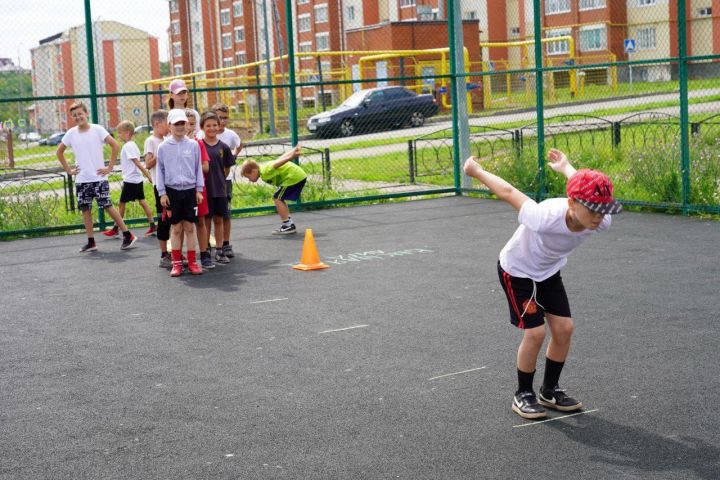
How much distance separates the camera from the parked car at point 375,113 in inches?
907

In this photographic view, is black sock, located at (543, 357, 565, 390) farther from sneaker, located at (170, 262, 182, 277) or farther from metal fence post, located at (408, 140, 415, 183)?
metal fence post, located at (408, 140, 415, 183)

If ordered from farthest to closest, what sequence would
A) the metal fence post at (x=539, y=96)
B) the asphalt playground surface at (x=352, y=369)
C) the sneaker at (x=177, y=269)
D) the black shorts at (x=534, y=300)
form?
1. the metal fence post at (x=539, y=96)
2. the sneaker at (x=177, y=269)
3. the black shorts at (x=534, y=300)
4. the asphalt playground surface at (x=352, y=369)

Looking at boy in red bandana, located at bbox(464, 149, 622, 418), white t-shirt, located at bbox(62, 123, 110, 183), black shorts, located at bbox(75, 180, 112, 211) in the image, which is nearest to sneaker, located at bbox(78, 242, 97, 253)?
black shorts, located at bbox(75, 180, 112, 211)

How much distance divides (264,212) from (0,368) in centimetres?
893

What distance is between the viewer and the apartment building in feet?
50.5

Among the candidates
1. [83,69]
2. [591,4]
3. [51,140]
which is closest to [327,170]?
[83,69]

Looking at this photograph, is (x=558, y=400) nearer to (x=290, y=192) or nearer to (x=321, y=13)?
(x=290, y=192)

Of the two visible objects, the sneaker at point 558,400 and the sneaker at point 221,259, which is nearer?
the sneaker at point 558,400

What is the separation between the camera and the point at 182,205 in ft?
33.3

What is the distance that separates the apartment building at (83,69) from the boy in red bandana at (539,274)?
10.3m

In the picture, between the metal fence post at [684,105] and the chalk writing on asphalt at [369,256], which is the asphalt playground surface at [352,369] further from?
the metal fence post at [684,105]

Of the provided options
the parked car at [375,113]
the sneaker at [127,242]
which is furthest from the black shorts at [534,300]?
the parked car at [375,113]

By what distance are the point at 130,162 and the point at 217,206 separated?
100 inches

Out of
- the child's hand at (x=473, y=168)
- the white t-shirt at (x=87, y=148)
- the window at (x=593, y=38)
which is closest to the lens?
the child's hand at (x=473, y=168)
